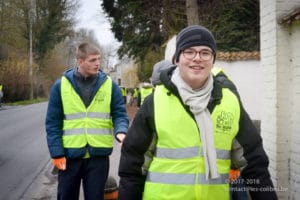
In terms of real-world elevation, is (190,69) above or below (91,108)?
above

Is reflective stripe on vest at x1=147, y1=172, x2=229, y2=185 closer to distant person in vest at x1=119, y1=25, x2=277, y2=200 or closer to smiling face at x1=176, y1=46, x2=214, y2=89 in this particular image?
distant person in vest at x1=119, y1=25, x2=277, y2=200

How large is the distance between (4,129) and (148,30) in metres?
11.1

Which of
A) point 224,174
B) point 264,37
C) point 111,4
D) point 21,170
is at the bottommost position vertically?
point 21,170

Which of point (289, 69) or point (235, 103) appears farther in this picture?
point (289, 69)

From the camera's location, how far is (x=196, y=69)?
8.00ft

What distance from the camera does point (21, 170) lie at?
30.0 feet

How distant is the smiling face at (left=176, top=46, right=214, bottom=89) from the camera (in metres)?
2.43

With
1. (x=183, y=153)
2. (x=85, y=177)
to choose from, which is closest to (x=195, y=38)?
(x=183, y=153)

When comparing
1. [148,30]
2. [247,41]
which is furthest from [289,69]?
[148,30]

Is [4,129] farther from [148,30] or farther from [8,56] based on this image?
[8,56]

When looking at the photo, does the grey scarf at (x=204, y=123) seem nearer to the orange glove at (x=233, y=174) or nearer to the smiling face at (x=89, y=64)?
the orange glove at (x=233, y=174)

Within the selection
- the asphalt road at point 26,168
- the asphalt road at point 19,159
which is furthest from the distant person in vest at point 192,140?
the asphalt road at point 19,159

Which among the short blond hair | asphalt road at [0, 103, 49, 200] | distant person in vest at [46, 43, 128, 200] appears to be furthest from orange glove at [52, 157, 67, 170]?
asphalt road at [0, 103, 49, 200]

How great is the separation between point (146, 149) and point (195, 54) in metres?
0.59
